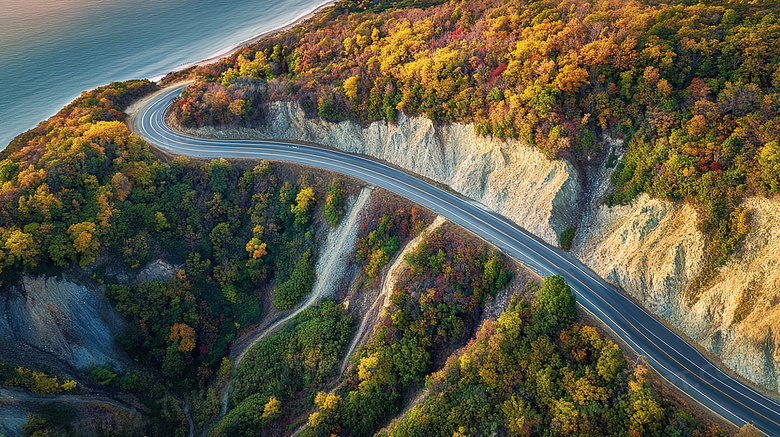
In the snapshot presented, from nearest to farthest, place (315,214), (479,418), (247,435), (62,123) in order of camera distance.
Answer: (479,418) → (247,435) → (315,214) → (62,123)

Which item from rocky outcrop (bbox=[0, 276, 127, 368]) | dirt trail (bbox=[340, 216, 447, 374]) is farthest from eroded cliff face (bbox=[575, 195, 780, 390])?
rocky outcrop (bbox=[0, 276, 127, 368])

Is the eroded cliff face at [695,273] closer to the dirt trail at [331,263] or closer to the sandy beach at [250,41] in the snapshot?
the dirt trail at [331,263]

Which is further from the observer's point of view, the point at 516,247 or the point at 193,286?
the point at 193,286

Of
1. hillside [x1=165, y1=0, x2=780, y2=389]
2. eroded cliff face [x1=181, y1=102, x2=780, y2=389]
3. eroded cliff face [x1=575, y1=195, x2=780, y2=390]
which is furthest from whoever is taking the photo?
hillside [x1=165, y1=0, x2=780, y2=389]

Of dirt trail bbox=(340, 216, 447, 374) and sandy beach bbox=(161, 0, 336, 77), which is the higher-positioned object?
sandy beach bbox=(161, 0, 336, 77)

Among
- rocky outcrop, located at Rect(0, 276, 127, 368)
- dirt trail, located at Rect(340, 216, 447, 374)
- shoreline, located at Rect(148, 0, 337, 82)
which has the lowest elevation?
dirt trail, located at Rect(340, 216, 447, 374)

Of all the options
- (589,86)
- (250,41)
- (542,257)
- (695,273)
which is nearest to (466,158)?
(589,86)

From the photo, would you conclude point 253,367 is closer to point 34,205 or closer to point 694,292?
point 34,205

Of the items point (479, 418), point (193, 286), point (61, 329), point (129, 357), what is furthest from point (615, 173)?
point (61, 329)

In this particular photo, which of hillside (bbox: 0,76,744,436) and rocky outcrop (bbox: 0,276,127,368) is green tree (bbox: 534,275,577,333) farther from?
rocky outcrop (bbox: 0,276,127,368)
